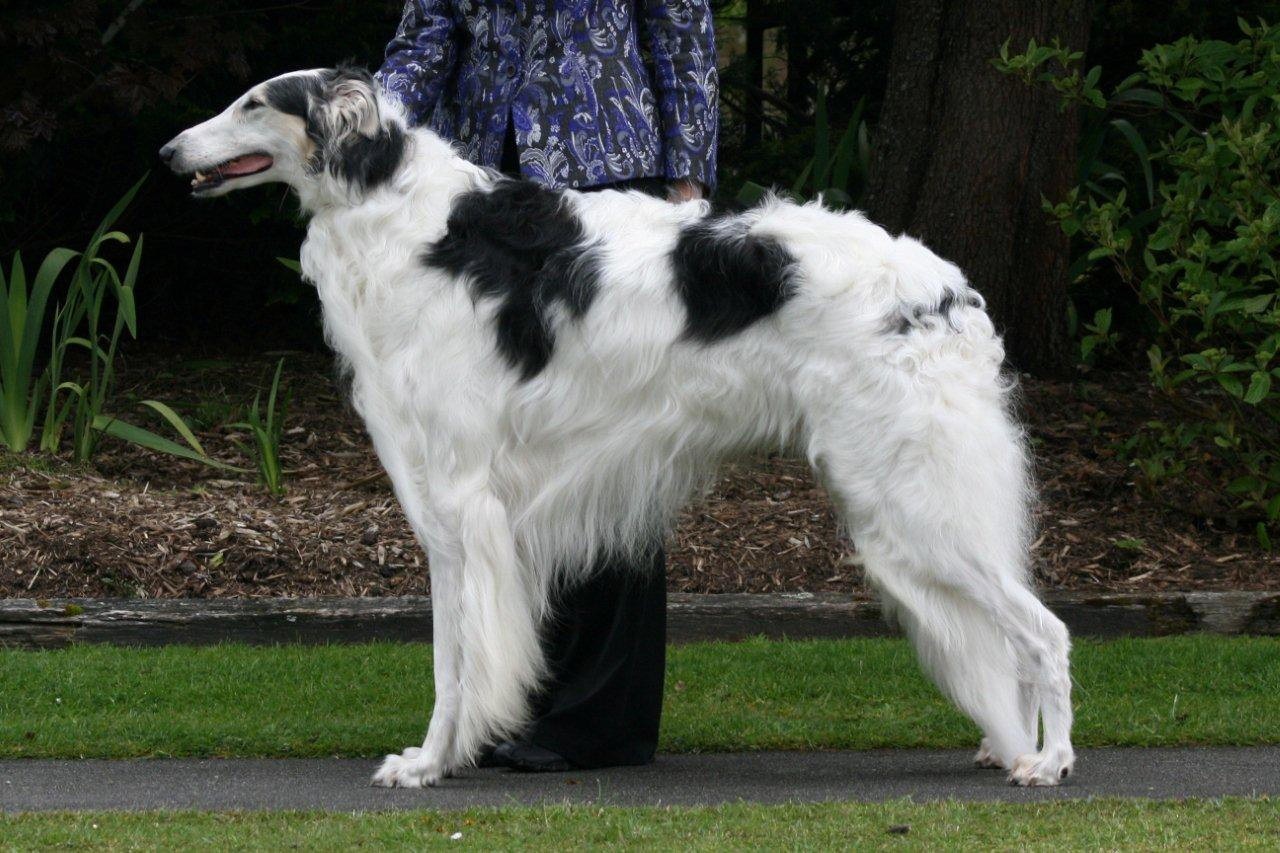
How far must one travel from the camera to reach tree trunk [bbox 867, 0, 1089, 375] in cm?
810

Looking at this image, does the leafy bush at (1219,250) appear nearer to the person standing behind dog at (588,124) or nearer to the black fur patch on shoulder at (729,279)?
the person standing behind dog at (588,124)

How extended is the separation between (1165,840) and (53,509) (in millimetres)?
4644

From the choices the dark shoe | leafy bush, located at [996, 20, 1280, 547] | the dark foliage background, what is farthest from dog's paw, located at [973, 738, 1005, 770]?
the dark foliage background

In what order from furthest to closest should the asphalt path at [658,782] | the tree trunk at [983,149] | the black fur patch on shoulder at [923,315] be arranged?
the tree trunk at [983,149] < the asphalt path at [658,782] < the black fur patch on shoulder at [923,315]

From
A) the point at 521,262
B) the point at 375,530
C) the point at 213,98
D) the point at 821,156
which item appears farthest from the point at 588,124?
the point at 213,98

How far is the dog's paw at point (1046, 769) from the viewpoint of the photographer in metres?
4.12

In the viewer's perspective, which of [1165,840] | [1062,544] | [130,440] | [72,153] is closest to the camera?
[1165,840]

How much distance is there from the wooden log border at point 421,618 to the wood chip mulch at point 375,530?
1.19 ft

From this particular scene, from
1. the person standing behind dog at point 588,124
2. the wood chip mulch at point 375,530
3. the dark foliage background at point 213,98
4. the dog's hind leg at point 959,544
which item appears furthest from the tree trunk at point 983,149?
the dog's hind leg at point 959,544

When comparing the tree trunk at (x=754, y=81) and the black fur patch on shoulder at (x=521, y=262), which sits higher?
the tree trunk at (x=754, y=81)

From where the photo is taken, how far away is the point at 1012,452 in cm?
407

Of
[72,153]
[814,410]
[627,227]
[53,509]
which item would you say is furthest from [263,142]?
[72,153]

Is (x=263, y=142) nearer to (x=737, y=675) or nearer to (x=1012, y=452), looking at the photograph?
(x=1012, y=452)

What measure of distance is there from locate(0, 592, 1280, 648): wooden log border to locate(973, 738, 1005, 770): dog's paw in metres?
1.63
